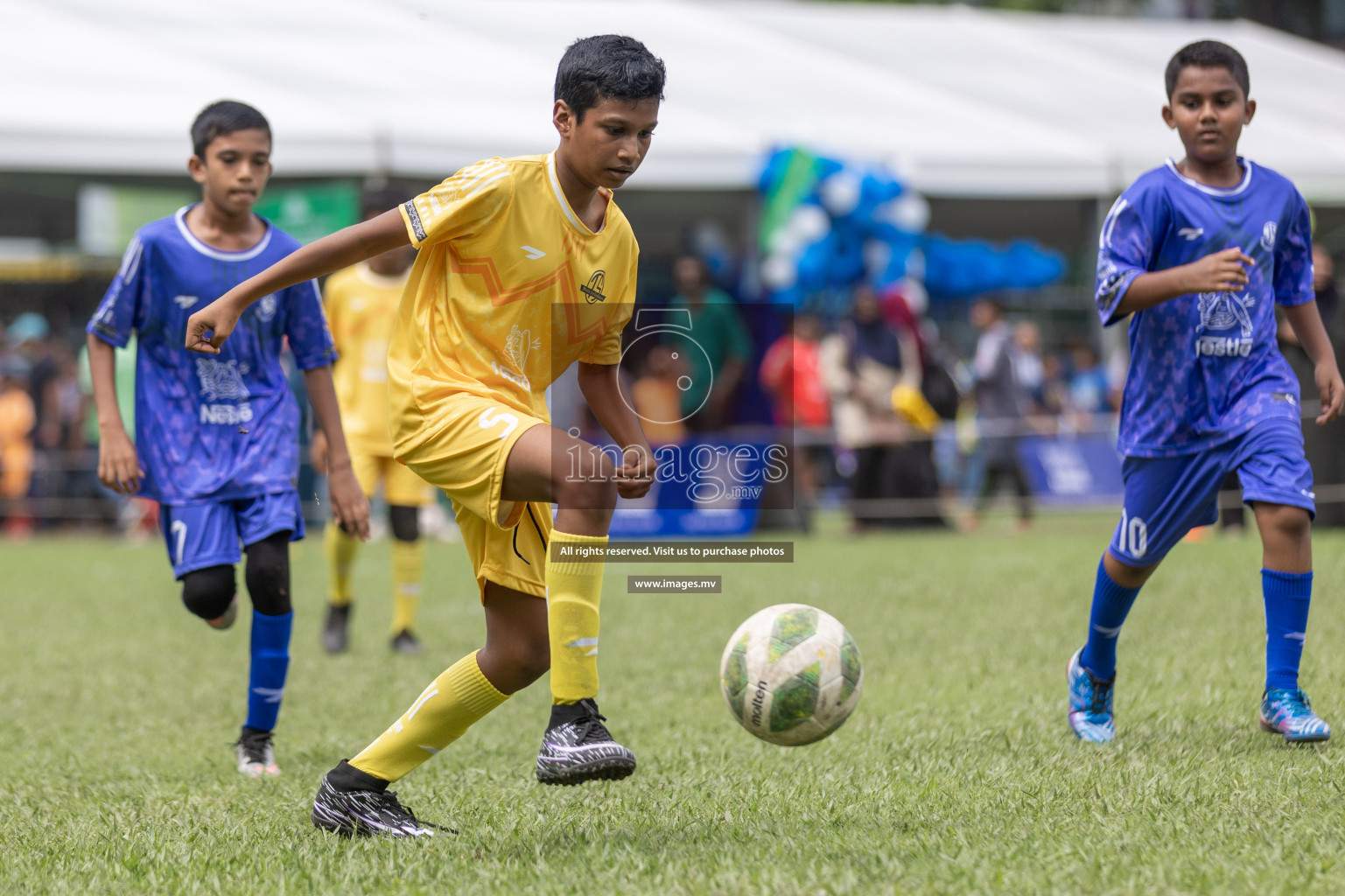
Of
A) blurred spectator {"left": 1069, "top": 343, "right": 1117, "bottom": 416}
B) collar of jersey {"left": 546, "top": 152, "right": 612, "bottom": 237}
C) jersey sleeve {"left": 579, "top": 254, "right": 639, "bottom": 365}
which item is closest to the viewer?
collar of jersey {"left": 546, "top": 152, "right": 612, "bottom": 237}

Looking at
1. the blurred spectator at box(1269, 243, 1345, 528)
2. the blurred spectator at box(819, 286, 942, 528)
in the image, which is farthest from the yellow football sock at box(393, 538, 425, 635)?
the blurred spectator at box(1269, 243, 1345, 528)

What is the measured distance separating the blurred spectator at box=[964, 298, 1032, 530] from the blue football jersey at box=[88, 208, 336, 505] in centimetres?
1062

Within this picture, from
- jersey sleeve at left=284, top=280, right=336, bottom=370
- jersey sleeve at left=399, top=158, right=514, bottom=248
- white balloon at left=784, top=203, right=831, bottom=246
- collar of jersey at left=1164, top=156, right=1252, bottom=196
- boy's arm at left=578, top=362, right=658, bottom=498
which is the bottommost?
boy's arm at left=578, top=362, right=658, bottom=498

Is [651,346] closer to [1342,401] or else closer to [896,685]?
[896,685]

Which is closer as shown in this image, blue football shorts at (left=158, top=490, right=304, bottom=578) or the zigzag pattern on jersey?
the zigzag pattern on jersey

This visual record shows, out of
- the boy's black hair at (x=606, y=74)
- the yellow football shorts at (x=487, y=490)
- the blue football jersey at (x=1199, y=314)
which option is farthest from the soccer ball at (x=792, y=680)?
the blue football jersey at (x=1199, y=314)

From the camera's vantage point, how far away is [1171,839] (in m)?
3.39

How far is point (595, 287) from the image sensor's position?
12.5 feet

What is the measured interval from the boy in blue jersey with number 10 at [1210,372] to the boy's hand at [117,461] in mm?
3220

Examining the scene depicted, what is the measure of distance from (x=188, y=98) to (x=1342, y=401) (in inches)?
553

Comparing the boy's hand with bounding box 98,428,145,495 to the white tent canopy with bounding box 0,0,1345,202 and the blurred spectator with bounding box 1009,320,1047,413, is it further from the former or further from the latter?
the blurred spectator with bounding box 1009,320,1047,413

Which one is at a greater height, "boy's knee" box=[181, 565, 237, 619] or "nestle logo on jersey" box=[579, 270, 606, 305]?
"nestle logo on jersey" box=[579, 270, 606, 305]

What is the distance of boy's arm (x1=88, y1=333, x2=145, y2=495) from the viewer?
484 centimetres

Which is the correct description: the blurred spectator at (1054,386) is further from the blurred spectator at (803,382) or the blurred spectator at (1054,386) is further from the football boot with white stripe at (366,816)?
the football boot with white stripe at (366,816)
